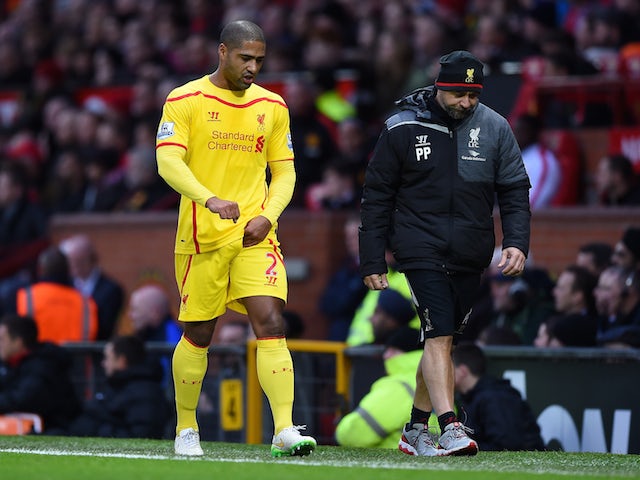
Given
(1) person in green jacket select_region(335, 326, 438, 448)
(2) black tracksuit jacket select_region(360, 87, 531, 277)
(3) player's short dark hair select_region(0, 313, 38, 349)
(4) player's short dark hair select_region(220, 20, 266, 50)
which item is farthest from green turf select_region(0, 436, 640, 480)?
(3) player's short dark hair select_region(0, 313, 38, 349)

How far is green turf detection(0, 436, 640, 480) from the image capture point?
277 inches

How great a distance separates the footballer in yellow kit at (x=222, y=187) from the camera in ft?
26.9

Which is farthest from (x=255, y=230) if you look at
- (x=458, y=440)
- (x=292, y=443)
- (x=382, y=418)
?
(x=382, y=418)

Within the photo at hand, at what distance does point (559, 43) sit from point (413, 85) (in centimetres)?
223

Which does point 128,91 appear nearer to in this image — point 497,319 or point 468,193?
point 497,319

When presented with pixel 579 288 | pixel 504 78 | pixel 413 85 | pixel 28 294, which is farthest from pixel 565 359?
pixel 413 85

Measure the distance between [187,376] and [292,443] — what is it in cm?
80

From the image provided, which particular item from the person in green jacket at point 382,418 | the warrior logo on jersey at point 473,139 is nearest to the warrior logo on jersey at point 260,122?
the warrior logo on jersey at point 473,139

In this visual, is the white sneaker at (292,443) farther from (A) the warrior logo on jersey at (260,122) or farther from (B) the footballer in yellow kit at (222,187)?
(A) the warrior logo on jersey at (260,122)

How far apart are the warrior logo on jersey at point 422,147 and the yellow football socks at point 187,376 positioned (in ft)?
5.12

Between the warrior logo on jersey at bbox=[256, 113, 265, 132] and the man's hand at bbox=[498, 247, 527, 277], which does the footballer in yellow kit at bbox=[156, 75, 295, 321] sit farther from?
the man's hand at bbox=[498, 247, 527, 277]

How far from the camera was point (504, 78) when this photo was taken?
44.7 ft

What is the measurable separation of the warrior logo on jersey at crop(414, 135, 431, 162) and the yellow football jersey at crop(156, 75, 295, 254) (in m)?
0.80

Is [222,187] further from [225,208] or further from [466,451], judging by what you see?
[466,451]
